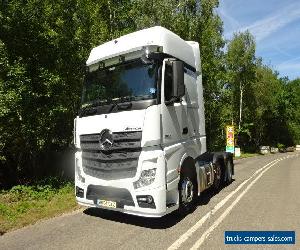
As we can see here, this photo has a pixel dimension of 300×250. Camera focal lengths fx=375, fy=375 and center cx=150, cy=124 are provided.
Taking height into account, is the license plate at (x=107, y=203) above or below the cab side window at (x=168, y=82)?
below

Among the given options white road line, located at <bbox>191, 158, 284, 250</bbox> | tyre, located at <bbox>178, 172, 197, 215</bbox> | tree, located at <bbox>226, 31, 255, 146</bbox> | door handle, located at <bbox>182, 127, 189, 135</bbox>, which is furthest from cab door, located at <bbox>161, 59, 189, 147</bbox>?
tree, located at <bbox>226, 31, 255, 146</bbox>

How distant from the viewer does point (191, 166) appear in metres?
9.20

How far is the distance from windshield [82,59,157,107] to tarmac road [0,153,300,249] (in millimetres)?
2754

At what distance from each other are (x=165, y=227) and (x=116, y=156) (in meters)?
1.86

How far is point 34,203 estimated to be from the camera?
10836 millimetres

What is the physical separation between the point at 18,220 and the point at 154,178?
3773 millimetres

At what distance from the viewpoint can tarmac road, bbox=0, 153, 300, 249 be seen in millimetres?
7008

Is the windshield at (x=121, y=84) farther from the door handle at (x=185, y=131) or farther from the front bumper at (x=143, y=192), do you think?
the door handle at (x=185, y=131)

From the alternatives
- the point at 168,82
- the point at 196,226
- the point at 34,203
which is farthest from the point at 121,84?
the point at 34,203

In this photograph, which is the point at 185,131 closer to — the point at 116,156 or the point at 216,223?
the point at 116,156

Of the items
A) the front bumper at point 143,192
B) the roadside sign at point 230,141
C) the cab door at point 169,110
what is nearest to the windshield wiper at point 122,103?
the cab door at point 169,110

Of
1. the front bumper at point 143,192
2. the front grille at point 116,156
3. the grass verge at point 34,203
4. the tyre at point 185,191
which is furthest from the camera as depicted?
the grass verge at point 34,203

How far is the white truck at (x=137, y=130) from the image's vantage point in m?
7.59

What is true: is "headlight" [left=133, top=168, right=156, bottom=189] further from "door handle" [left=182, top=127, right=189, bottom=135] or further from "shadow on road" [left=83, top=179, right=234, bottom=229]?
"door handle" [left=182, top=127, right=189, bottom=135]
